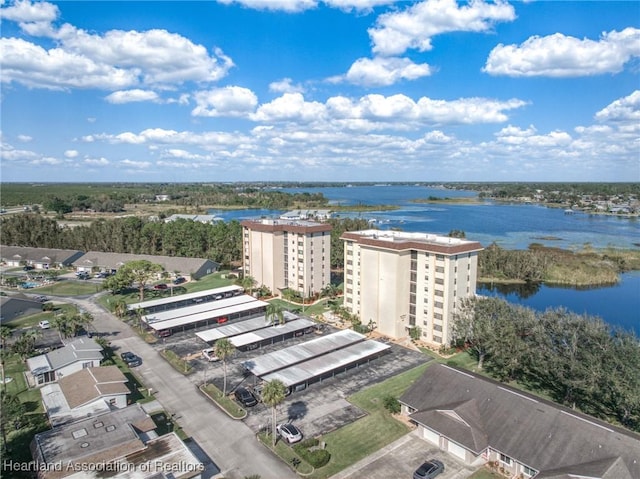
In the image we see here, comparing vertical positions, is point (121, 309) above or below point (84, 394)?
above

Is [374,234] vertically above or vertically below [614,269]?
above

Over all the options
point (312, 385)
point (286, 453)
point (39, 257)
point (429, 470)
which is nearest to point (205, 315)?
point (312, 385)

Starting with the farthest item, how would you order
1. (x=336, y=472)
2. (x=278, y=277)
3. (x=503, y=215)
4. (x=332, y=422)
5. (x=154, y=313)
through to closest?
(x=503, y=215) < (x=278, y=277) < (x=154, y=313) < (x=332, y=422) < (x=336, y=472)

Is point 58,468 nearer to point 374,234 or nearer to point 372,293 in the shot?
point 372,293

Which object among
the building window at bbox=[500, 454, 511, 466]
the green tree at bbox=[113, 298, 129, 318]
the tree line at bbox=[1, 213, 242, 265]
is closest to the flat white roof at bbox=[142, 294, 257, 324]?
the green tree at bbox=[113, 298, 129, 318]

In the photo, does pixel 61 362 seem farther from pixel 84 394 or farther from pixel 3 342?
pixel 3 342

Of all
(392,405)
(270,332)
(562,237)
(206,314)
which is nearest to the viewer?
(392,405)

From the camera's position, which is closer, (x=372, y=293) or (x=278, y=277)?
(x=372, y=293)

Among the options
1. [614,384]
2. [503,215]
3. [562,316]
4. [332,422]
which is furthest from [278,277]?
[503,215]
